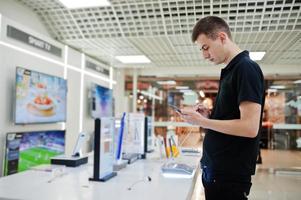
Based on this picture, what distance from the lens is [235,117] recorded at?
129cm

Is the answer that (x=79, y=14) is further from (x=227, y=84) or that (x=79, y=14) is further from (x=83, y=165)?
(x=227, y=84)

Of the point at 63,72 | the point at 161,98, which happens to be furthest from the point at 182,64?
the point at 63,72

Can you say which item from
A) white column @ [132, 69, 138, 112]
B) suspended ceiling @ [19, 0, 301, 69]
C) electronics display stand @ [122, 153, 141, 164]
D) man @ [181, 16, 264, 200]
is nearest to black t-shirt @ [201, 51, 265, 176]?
man @ [181, 16, 264, 200]

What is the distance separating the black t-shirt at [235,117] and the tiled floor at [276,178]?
220cm

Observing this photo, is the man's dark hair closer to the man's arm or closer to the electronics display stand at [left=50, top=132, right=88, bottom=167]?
the man's arm

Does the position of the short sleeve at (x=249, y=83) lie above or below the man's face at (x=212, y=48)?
below

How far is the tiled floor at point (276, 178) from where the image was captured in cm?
394

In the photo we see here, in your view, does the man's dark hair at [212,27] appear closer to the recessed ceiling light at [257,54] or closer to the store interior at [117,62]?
the store interior at [117,62]

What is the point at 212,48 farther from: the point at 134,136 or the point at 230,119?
the point at 134,136

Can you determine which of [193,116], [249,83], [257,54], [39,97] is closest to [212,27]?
[249,83]

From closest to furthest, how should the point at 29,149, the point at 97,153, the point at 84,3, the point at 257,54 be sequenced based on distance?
the point at 97,153 < the point at 84,3 < the point at 29,149 < the point at 257,54

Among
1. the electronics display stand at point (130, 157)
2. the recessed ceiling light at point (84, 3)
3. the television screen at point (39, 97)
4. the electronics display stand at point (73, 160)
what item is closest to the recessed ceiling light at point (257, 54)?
the recessed ceiling light at point (84, 3)

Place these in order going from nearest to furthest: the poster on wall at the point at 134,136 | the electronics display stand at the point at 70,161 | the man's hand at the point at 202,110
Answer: the man's hand at the point at 202,110 → the electronics display stand at the point at 70,161 → the poster on wall at the point at 134,136

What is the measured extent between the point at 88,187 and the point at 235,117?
0.92 metres
